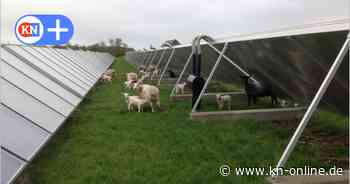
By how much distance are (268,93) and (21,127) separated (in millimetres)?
7314

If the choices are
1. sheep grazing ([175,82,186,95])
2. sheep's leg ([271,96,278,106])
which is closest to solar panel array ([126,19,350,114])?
sheep's leg ([271,96,278,106])

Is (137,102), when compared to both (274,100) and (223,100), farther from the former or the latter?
(274,100)

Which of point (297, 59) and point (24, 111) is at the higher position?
point (297, 59)

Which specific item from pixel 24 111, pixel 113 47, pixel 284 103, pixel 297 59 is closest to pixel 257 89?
pixel 284 103

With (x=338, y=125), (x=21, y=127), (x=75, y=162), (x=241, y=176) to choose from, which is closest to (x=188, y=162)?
(x=241, y=176)

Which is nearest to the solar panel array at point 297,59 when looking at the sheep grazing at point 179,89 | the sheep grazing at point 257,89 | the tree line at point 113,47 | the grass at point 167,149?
the sheep grazing at point 257,89

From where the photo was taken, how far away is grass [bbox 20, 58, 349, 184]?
5457 millimetres

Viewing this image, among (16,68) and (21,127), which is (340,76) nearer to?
(21,127)

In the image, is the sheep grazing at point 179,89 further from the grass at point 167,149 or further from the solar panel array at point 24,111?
the solar panel array at point 24,111

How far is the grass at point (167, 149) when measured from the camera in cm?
546

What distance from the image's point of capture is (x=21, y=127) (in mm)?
5629

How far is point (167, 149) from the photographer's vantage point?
268 inches

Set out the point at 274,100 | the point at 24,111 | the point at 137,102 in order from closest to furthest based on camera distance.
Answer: the point at 24,111 → the point at 137,102 → the point at 274,100

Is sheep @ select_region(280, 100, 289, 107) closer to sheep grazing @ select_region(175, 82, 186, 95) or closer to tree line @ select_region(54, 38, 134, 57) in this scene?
sheep grazing @ select_region(175, 82, 186, 95)
